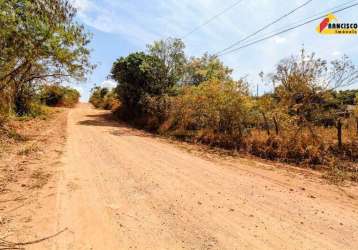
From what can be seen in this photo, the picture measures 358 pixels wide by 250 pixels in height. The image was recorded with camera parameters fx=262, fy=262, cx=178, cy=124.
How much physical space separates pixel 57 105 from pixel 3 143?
32795 mm

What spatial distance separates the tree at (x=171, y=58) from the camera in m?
A: 18.8

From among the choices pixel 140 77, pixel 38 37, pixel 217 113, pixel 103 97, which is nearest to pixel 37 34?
pixel 38 37

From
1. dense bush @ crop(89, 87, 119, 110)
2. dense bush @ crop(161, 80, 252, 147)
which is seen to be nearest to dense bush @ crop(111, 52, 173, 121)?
dense bush @ crop(161, 80, 252, 147)

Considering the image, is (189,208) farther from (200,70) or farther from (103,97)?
(103,97)

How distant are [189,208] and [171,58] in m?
15.8

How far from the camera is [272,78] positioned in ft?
40.2

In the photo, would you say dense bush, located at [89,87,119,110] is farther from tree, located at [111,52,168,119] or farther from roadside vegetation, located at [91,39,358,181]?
roadside vegetation, located at [91,39,358,181]

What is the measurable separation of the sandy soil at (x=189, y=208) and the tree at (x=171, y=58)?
12.3 metres

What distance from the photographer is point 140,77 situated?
19406mm

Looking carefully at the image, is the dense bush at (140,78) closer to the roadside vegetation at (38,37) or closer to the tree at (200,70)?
the tree at (200,70)

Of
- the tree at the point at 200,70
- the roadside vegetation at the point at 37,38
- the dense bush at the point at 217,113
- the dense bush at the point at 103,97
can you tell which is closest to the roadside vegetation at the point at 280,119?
the dense bush at the point at 217,113

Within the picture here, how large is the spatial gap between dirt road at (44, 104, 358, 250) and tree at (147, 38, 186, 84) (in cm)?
1225

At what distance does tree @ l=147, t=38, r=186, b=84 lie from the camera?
1883 cm

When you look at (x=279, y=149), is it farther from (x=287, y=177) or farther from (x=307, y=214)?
(x=307, y=214)
